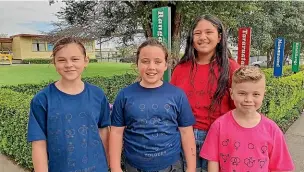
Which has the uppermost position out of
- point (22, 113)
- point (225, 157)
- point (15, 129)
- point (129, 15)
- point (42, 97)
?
point (129, 15)

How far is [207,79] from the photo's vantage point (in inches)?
76.4

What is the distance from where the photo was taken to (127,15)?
1409cm

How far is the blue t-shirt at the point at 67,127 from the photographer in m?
1.64

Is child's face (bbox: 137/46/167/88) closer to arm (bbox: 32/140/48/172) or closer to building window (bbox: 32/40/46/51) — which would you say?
arm (bbox: 32/140/48/172)

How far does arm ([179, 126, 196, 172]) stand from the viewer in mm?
1837

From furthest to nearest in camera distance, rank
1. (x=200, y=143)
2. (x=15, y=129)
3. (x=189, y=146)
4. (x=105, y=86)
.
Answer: (x=105, y=86)
(x=15, y=129)
(x=200, y=143)
(x=189, y=146)

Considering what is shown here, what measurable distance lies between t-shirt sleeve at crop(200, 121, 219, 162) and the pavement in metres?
2.70

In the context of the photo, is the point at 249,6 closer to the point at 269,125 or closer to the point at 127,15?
the point at 127,15

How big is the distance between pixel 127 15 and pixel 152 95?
12847mm

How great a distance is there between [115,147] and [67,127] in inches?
12.5

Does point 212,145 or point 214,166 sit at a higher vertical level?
point 212,145

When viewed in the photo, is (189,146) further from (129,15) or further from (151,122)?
(129,15)

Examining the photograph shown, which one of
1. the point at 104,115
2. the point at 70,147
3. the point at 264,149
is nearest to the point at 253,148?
the point at 264,149

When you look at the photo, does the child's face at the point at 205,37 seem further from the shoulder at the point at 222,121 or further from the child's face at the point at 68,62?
the child's face at the point at 68,62
